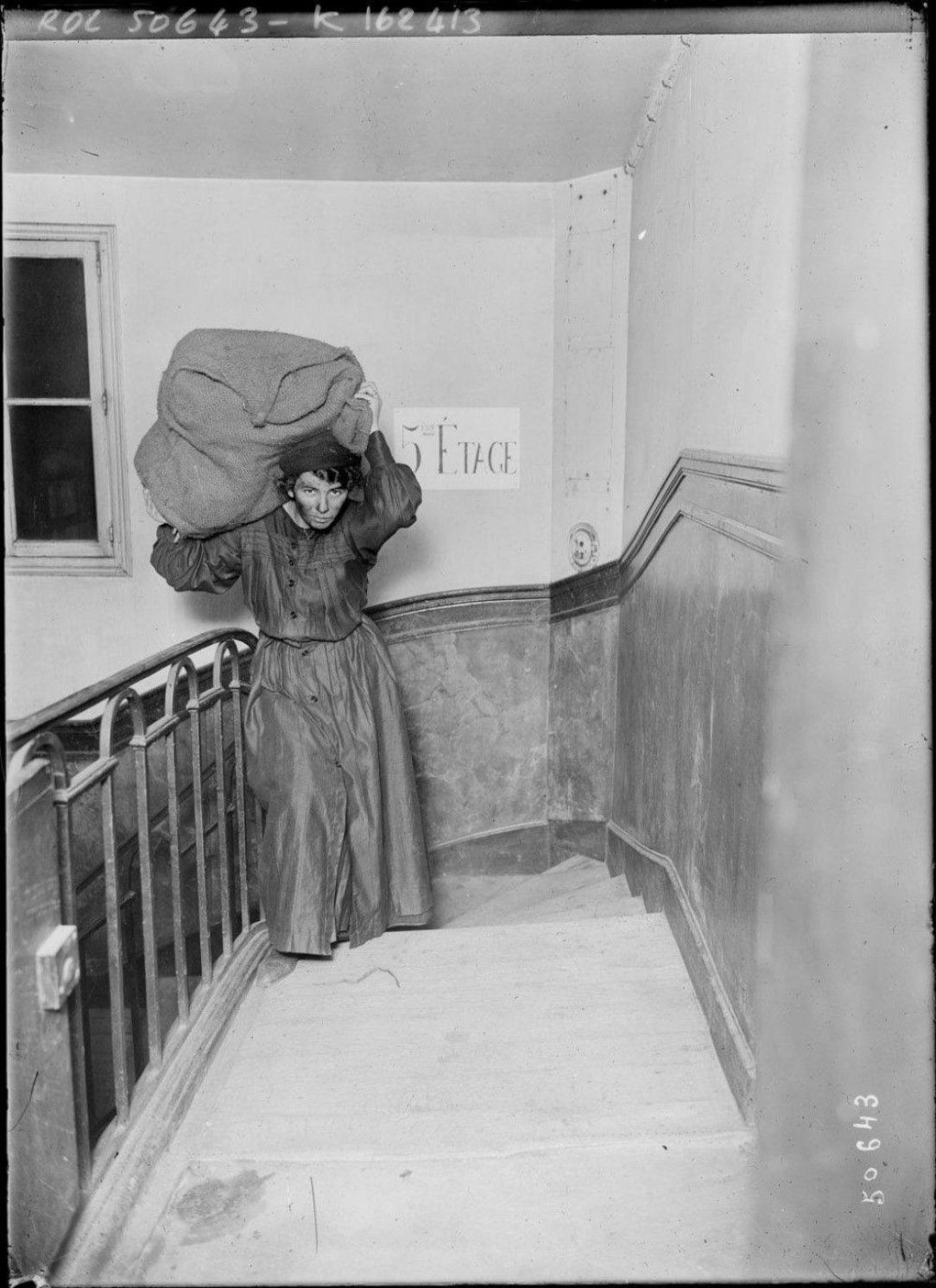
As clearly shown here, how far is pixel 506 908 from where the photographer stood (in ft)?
11.7

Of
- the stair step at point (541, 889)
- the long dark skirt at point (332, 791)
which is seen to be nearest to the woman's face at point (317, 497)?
A: the long dark skirt at point (332, 791)

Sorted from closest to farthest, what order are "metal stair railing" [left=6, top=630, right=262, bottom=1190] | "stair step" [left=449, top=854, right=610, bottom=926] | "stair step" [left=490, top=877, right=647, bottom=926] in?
"metal stair railing" [left=6, top=630, right=262, bottom=1190] → "stair step" [left=490, top=877, right=647, bottom=926] → "stair step" [left=449, top=854, right=610, bottom=926]

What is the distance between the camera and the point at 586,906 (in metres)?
3.10

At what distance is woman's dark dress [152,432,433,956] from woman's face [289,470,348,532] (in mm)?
63

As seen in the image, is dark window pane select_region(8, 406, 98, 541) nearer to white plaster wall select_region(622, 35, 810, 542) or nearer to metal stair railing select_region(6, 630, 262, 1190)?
metal stair railing select_region(6, 630, 262, 1190)

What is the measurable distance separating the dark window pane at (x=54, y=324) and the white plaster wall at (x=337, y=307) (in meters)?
0.13

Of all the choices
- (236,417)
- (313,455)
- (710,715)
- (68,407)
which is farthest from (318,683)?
(68,407)

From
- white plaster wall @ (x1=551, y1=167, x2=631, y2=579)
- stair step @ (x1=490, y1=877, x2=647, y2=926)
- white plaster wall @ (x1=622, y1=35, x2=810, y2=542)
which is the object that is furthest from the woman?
white plaster wall @ (x1=551, y1=167, x2=631, y2=579)

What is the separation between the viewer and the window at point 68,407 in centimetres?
320

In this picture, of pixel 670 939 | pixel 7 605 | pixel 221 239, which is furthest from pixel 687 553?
pixel 221 239

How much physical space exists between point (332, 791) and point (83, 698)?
110cm

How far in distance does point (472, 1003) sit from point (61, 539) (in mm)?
2123

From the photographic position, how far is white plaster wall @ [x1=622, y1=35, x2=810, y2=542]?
1.56 meters

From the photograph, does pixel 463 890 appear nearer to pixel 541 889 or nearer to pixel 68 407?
pixel 541 889
